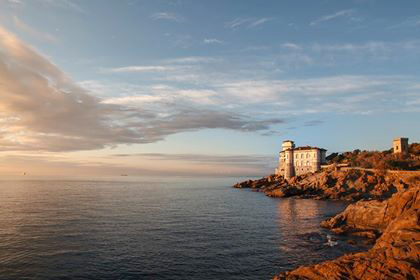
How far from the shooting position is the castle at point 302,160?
15500 centimetres

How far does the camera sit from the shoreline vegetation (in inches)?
870

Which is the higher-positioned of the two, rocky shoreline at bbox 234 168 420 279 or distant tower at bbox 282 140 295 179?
distant tower at bbox 282 140 295 179

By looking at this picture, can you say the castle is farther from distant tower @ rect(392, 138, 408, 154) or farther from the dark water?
the dark water

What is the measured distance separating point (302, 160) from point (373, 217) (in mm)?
108439

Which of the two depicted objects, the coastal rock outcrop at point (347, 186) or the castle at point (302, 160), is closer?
the coastal rock outcrop at point (347, 186)

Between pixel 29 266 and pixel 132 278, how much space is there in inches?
481

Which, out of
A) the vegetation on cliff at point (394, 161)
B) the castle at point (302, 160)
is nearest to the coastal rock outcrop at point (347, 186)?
the vegetation on cliff at point (394, 161)

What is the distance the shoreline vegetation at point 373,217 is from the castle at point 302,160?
1621 centimetres

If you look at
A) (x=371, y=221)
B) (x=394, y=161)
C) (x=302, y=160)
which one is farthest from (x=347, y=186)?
(x=371, y=221)

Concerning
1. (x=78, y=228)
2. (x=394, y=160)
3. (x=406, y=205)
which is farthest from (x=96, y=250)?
(x=394, y=160)

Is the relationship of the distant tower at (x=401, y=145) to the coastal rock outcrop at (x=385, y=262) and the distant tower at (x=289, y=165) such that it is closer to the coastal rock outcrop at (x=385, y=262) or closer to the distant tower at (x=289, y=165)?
the distant tower at (x=289, y=165)

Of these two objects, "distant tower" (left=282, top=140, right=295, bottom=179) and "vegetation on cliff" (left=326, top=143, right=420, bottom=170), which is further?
"distant tower" (left=282, top=140, right=295, bottom=179)

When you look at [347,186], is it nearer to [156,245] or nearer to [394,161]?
[394,161]

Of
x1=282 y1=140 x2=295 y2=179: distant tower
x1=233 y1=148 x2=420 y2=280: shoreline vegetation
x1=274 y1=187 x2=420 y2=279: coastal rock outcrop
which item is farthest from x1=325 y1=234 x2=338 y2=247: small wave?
x1=282 y1=140 x2=295 y2=179: distant tower
